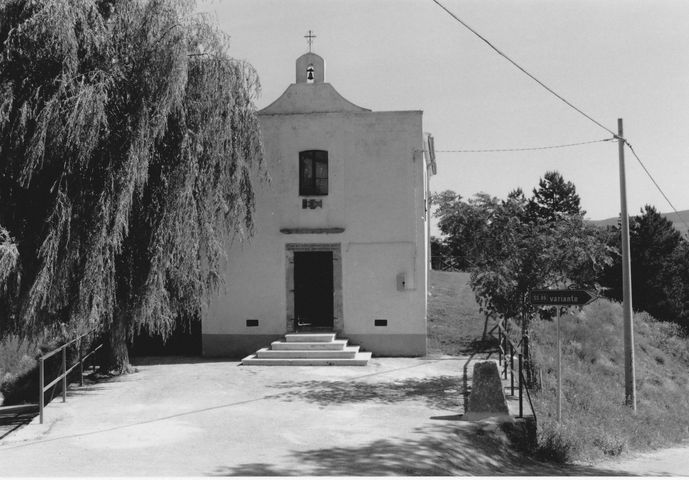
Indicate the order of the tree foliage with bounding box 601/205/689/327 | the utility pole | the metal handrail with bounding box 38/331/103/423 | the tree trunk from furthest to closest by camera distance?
the tree foliage with bounding box 601/205/689/327 < the tree trunk < the utility pole < the metal handrail with bounding box 38/331/103/423

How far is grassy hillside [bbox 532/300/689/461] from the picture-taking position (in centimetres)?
1011

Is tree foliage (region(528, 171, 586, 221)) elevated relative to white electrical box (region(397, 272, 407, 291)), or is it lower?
elevated

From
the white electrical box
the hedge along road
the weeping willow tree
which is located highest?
the weeping willow tree

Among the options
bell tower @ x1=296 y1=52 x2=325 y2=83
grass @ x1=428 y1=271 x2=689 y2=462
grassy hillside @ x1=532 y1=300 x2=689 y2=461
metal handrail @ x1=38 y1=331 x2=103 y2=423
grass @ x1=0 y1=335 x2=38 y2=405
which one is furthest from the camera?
grass @ x1=0 y1=335 x2=38 y2=405

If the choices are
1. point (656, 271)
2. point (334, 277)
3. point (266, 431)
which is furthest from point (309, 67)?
point (656, 271)

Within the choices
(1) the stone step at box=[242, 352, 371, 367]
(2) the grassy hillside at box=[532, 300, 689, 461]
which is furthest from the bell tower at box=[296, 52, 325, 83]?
(2) the grassy hillside at box=[532, 300, 689, 461]

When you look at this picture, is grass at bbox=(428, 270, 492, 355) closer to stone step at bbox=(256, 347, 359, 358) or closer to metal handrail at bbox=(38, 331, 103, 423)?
stone step at bbox=(256, 347, 359, 358)

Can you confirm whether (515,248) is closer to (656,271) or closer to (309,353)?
(309,353)

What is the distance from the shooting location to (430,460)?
744 centimetres

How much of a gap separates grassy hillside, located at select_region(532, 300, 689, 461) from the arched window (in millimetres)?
7109

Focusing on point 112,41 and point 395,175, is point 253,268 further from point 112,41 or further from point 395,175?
point 112,41

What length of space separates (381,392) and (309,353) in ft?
11.2

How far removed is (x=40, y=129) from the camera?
10312mm

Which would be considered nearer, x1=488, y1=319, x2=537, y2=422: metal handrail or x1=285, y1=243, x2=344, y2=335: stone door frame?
x1=488, y1=319, x2=537, y2=422: metal handrail
